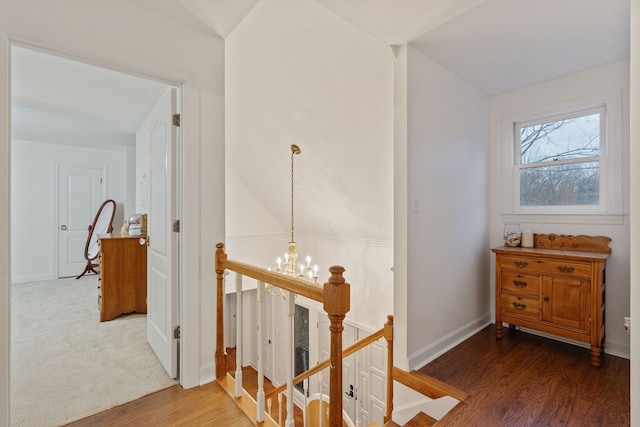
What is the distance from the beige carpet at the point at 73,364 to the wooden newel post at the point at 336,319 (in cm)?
130

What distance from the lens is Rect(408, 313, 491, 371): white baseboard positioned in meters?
2.25

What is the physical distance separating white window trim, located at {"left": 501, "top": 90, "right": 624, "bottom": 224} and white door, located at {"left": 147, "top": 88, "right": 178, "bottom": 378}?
9.67 ft

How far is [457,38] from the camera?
6.88 feet

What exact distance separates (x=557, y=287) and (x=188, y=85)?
3050mm

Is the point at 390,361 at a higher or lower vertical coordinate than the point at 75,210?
lower

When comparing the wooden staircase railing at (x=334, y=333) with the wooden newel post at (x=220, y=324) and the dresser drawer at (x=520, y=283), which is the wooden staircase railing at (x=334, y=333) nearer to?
the wooden newel post at (x=220, y=324)

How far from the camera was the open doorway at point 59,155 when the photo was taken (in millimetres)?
2504

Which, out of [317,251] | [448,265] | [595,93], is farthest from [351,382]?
[595,93]

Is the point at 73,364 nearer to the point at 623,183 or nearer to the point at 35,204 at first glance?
the point at 35,204

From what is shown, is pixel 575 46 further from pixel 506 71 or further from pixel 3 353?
pixel 3 353

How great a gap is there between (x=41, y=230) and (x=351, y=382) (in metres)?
5.61

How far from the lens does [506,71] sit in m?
2.57

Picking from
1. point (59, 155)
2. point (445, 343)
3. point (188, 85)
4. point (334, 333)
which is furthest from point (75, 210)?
point (445, 343)

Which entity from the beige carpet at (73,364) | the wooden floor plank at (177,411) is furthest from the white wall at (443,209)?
the beige carpet at (73,364)
